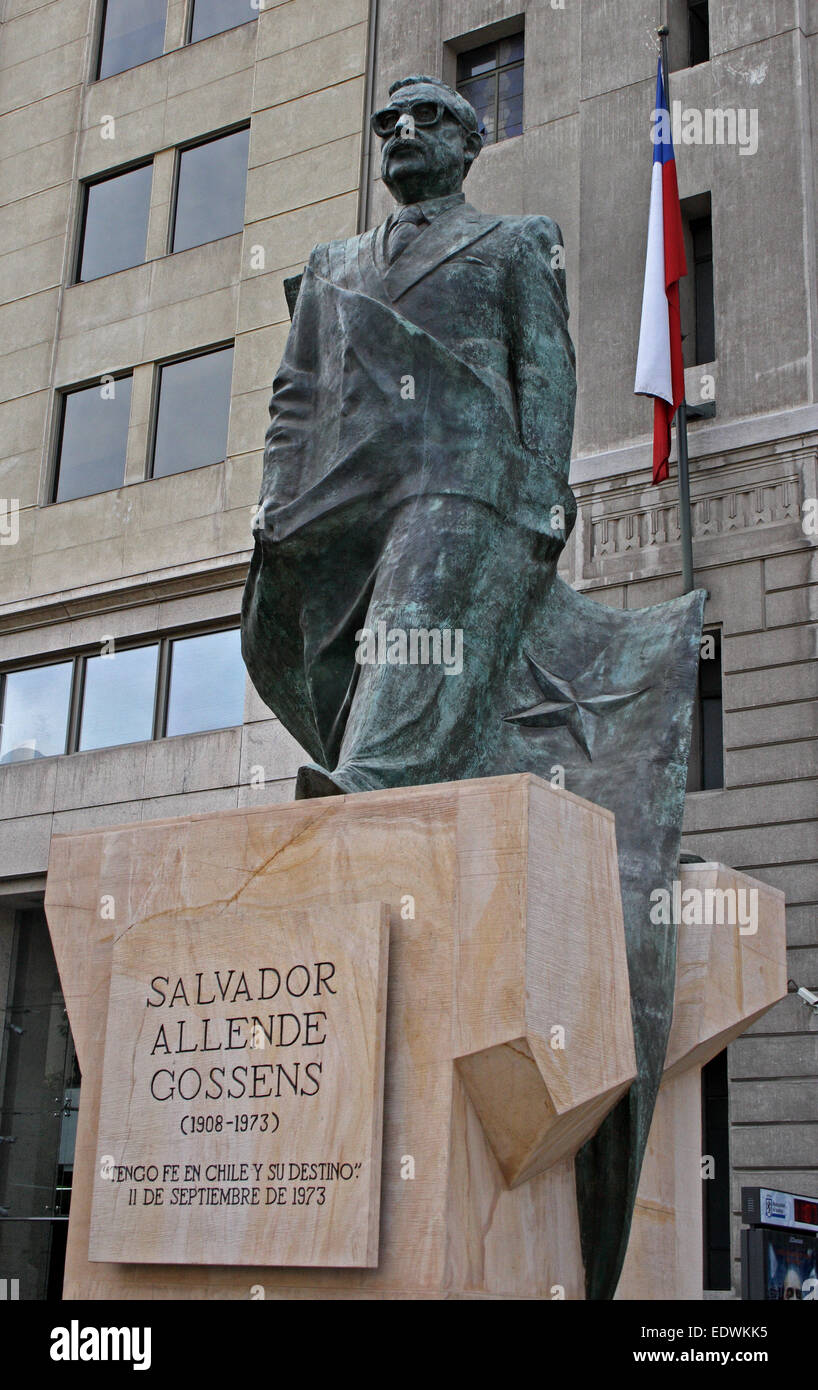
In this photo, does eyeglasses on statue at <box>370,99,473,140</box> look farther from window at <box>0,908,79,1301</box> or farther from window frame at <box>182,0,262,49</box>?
window frame at <box>182,0,262,49</box>

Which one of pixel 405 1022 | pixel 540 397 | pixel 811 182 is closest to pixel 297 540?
pixel 540 397

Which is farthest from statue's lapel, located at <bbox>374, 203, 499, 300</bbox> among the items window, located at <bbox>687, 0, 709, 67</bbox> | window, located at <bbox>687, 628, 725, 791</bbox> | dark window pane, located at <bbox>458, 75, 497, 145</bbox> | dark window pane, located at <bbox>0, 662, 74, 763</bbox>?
dark window pane, located at <bbox>0, 662, 74, 763</bbox>

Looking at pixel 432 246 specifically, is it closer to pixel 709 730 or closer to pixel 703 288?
pixel 709 730

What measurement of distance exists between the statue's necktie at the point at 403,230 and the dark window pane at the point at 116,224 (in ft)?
66.3

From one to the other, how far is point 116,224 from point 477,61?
6033mm

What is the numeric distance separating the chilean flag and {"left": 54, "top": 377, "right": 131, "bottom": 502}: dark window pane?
28.4ft

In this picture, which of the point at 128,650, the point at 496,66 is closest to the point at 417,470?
the point at 128,650

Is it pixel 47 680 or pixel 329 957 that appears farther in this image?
pixel 47 680

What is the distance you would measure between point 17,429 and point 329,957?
73.1 feet

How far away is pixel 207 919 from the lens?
424 centimetres

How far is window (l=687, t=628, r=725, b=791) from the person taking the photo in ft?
59.5

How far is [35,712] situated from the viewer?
78.1 ft

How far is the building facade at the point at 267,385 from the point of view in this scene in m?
17.9
